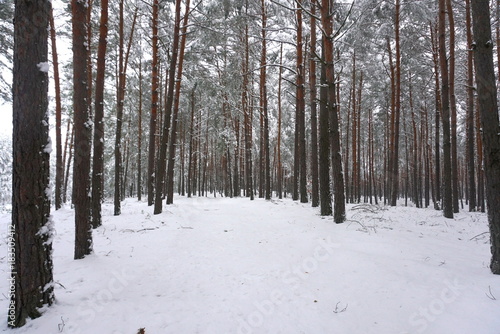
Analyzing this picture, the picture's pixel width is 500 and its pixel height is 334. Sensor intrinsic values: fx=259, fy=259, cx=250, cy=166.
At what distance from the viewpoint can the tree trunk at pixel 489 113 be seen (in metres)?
3.81

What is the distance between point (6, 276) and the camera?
4051mm

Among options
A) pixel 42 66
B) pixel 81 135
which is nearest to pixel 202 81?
pixel 81 135

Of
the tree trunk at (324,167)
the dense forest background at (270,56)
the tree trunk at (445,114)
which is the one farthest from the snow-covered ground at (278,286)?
the tree trunk at (445,114)

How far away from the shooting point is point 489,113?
12.9ft

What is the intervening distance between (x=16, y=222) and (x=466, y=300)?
5.09 meters

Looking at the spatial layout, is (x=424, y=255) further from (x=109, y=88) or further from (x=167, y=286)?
(x=109, y=88)

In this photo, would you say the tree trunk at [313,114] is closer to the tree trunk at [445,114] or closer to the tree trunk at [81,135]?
the tree trunk at [445,114]

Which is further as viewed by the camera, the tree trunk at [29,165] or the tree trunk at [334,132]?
the tree trunk at [334,132]

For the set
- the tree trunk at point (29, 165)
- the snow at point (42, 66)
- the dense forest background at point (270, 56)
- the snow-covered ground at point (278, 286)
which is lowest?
the snow-covered ground at point (278, 286)

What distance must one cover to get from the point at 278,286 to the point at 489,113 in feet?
13.5

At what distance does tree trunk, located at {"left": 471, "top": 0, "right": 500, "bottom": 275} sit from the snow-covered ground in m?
0.75

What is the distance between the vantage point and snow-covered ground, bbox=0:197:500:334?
2758 mm

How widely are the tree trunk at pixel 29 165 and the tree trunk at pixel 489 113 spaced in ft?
19.4

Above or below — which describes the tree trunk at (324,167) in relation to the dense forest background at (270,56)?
below
